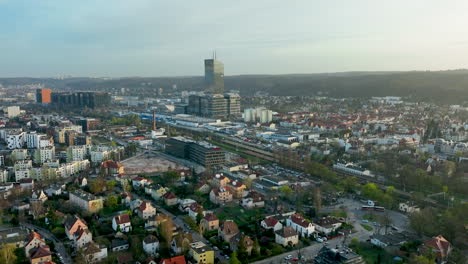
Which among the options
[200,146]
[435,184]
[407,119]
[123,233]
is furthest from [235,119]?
[123,233]

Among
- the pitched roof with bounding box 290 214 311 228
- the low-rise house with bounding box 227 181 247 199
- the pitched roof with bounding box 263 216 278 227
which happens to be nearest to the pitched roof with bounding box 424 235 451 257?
the pitched roof with bounding box 290 214 311 228

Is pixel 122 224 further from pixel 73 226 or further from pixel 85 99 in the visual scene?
pixel 85 99

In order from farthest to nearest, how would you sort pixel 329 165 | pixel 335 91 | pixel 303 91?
pixel 303 91 → pixel 335 91 → pixel 329 165

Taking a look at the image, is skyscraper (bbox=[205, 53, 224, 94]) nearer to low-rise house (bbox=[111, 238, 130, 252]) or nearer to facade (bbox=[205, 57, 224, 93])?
facade (bbox=[205, 57, 224, 93])

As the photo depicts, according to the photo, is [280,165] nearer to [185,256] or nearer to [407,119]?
[185,256]

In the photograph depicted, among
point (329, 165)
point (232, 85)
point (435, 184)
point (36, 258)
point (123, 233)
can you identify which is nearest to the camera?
point (36, 258)

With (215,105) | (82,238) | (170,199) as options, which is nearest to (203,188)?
(170,199)

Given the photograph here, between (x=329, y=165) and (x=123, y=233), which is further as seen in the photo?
(x=329, y=165)
